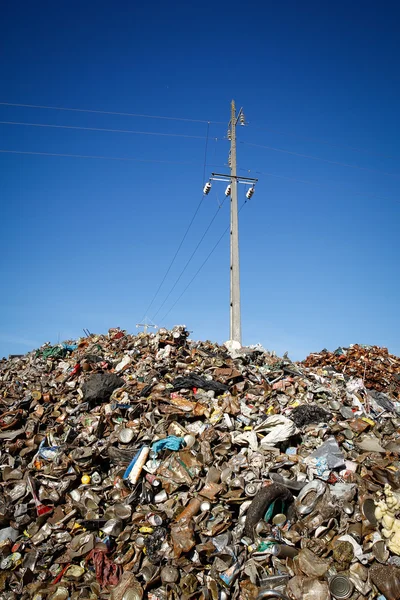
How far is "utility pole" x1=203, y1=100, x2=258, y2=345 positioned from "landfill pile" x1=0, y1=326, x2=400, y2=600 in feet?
11.5

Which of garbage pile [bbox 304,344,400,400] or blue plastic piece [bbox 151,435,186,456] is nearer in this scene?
blue plastic piece [bbox 151,435,186,456]

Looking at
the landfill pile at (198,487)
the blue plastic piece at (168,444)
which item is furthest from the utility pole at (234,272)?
the blue plastic piece at (168,444)

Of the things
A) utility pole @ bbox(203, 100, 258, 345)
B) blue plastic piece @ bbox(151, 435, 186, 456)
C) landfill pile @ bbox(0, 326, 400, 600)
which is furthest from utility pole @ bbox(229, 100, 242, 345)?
blue plastic piece @ bbox(151, 435, 186, 456)

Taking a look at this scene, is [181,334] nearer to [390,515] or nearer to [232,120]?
[390,515]

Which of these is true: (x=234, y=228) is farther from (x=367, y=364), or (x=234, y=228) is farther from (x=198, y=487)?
(x=198, y=487)

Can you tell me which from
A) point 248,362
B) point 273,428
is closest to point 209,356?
point 248,362

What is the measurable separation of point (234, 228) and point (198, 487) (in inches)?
388

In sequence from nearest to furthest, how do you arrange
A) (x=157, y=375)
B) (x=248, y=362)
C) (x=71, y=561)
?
(x=71, y=561) < (x=157, y=375) < (x=248, y=362)

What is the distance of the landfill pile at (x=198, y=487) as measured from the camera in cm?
447

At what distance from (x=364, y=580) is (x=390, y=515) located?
831 millimetres

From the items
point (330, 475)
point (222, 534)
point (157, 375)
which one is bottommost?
point (222, 534)

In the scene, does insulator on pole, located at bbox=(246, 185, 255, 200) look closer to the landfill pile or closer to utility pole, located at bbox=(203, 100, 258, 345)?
utility pole, located at bbox=(203, 100, 258, 345)

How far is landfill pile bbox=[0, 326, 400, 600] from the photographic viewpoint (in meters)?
4.47

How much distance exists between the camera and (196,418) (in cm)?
703
